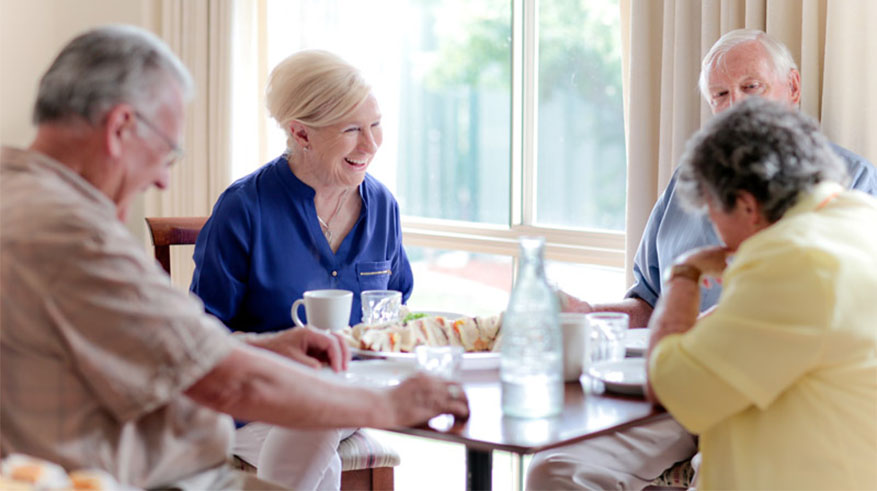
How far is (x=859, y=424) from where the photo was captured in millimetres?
1432

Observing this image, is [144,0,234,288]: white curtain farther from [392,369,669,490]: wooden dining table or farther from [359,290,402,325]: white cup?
[392,369,669,490]: wooden dining table

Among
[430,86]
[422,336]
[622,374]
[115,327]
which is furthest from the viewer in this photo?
[430,86]

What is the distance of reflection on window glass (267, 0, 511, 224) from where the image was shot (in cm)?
378

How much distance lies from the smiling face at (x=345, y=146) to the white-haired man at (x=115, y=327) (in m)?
0.99

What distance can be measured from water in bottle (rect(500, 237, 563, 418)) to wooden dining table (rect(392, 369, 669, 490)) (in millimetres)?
27

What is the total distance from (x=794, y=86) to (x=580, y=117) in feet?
3.59

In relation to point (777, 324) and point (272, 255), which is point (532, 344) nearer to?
point (777, 324)

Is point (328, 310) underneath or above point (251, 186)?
underneath

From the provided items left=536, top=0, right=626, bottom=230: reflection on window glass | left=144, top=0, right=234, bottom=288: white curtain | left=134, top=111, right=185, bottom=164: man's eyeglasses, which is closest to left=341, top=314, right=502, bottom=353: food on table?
left=134, top=111, right=185, bottom=164: man's eyeglasses

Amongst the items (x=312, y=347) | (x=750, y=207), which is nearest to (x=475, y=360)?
(x=312, y=347)

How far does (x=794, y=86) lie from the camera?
2.51 m

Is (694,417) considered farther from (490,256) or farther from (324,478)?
(490,256)

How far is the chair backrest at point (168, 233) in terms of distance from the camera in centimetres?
269

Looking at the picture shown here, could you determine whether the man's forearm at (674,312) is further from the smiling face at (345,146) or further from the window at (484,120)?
the window at (484,120)
